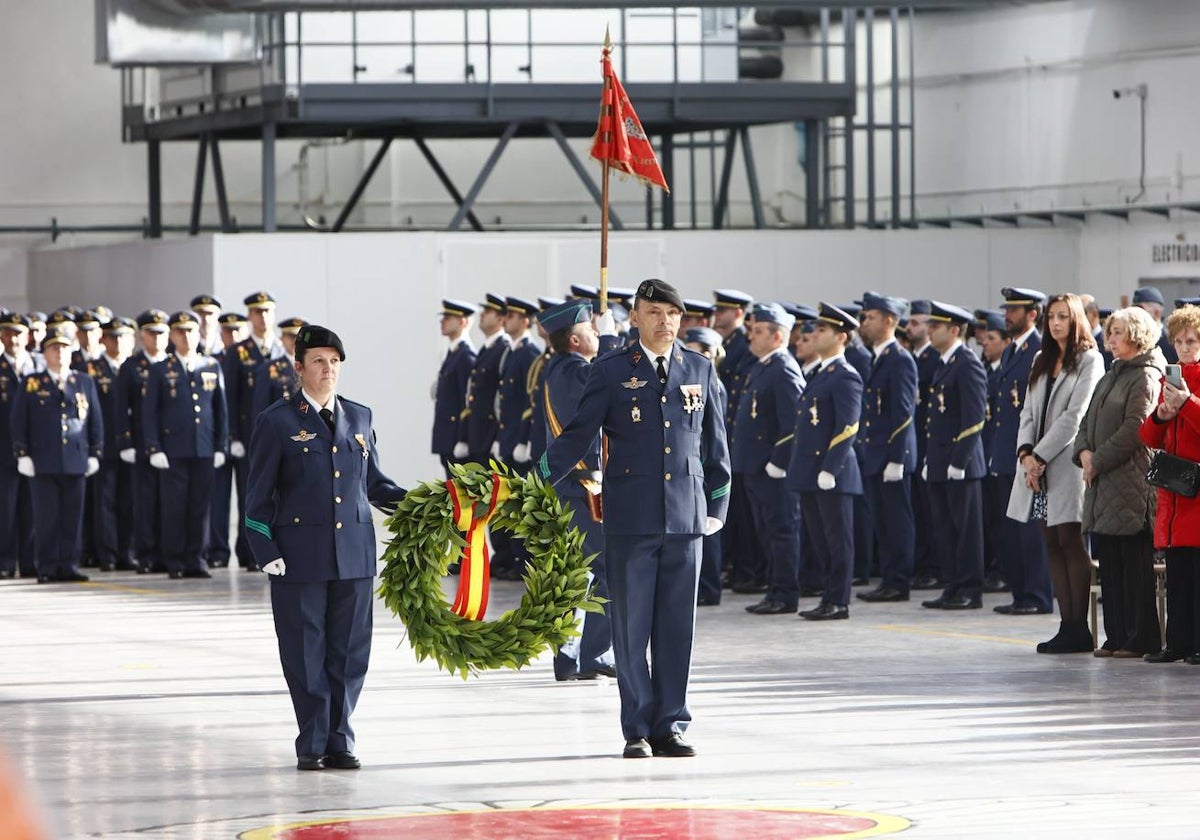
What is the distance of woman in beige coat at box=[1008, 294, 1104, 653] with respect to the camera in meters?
11.0

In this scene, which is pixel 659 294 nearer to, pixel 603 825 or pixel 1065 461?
pixel 603 825

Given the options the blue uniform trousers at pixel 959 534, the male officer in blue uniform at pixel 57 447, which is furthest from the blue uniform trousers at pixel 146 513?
the blue uniform trousers at pixel 959 534

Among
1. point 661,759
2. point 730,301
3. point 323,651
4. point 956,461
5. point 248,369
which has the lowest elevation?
point 661,759

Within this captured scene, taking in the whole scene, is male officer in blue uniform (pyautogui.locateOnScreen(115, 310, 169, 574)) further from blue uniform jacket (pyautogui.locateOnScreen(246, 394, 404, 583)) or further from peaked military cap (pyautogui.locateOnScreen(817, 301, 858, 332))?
blue uniform jacket (pyautogui.locateOnScreen(246, 394, 404, 583))

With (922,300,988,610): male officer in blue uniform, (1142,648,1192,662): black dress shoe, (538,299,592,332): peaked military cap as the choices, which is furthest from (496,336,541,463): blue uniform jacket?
(1142,648,1192,662): black dress shoe

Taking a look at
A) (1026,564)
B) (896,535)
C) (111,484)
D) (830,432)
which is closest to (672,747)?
(830,432)

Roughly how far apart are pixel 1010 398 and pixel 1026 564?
3.95 ft

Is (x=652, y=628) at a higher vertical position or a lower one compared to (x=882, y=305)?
lower

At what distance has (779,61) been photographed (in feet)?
85.7

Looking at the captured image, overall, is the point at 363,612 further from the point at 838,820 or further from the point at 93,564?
the point at 93,564

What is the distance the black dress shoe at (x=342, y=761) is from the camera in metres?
7.75

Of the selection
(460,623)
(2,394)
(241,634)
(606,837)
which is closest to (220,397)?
(2,394)

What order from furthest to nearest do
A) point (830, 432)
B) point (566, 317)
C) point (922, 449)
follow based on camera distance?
point (922, 449) → point (830, 432) → point (566, 317)

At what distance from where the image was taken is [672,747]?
26.0 ft
